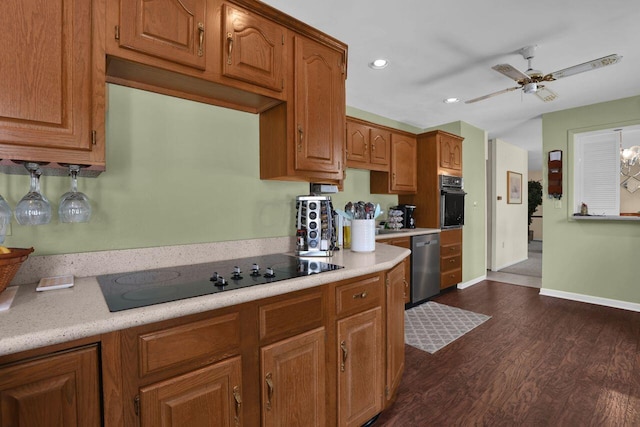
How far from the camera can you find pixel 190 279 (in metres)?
1.40

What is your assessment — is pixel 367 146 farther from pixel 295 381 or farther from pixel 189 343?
pixel 189 343

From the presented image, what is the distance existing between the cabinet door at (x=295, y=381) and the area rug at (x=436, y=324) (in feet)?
5.22

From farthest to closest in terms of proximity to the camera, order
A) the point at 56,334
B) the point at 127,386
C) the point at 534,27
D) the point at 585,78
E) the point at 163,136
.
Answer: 1. the point at 585,78
2. the point at 534,27
3. the point at 163,136
4. the point at 127,386
5. the point at 56,334

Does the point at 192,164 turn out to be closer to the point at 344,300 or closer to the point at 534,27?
the point at 344,300

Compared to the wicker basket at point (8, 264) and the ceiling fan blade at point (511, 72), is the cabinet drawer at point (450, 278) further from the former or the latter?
the wicker basket at point (8, 264)

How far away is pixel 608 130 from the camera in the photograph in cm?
394

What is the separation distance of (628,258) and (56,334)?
5.25 metres

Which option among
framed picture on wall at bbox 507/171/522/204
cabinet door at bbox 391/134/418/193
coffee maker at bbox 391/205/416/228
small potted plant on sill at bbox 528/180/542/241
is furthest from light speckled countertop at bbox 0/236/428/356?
small potted plant on sill at bbox 528/180/542/241

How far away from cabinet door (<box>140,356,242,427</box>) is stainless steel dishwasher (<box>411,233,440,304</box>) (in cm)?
299

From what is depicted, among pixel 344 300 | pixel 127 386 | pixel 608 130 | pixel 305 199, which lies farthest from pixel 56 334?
pixel 608 130

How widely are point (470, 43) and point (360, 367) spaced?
253cm

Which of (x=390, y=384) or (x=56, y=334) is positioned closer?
(x=56, y=334)

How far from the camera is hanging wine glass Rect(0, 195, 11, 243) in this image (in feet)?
3.98

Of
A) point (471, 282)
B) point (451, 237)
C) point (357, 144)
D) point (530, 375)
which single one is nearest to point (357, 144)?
point (357, 144)
